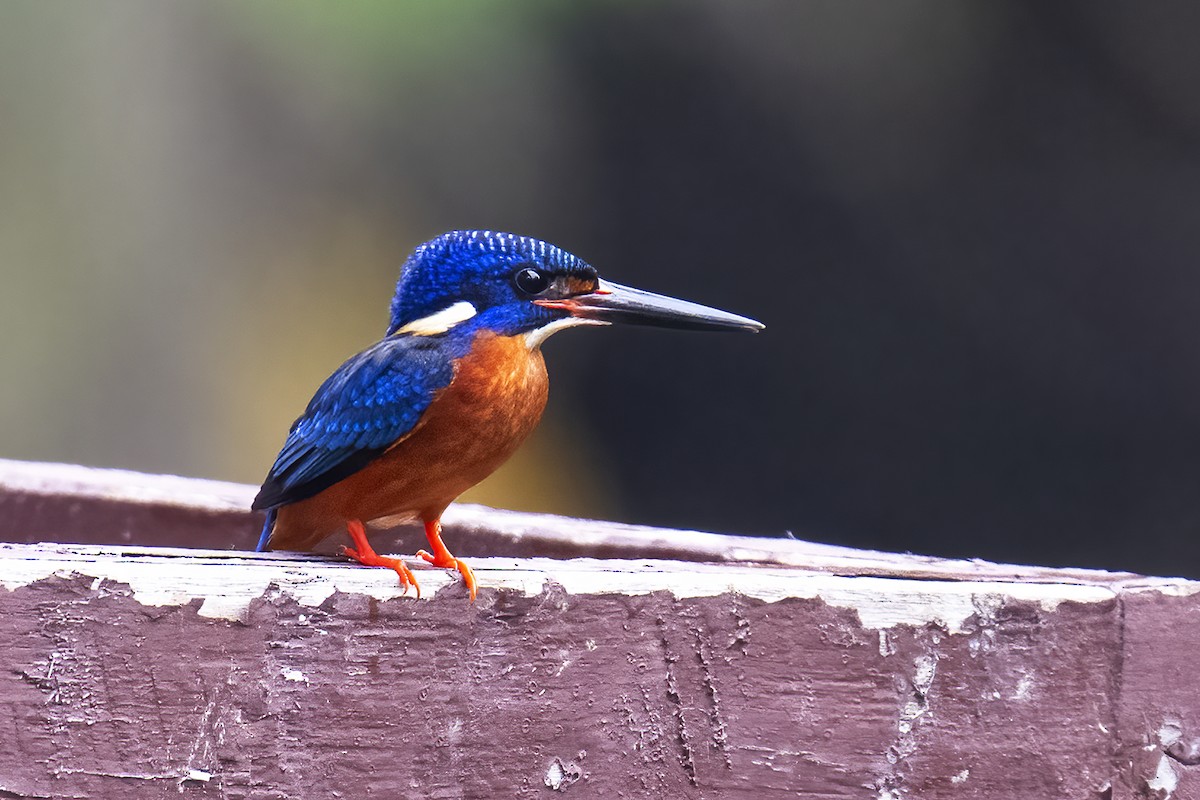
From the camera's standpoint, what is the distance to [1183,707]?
1.42 meters

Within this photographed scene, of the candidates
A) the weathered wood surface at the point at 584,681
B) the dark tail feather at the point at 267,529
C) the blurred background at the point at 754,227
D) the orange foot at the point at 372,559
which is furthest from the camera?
the blurred background at the point at 754,227

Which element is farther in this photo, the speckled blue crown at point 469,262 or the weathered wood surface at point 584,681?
the speckled blue crown at point 469,262

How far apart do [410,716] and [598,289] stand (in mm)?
733

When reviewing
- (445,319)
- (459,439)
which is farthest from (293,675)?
(445,319)

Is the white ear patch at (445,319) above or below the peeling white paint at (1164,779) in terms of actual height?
above

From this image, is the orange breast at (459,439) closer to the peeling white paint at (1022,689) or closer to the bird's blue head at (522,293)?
the bird's blue head at (522,293)

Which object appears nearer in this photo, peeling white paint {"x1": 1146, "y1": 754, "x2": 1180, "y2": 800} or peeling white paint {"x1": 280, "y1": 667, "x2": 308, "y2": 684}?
peeling white paint {"x1": 280, "y1": 667, "x2": 308, "y2": 684}

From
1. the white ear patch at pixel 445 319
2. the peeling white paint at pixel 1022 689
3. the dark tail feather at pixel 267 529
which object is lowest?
the dark tail feather at pixel 267 529

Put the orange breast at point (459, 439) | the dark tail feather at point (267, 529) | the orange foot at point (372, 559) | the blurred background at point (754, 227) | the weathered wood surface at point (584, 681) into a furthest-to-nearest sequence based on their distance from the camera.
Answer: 1. the blurred background at point (754, 227)
2. the dark tail feather at point (267, 529)
3. the orange breast at point (459, 439)
4. the orange foot at point (372, 559)
5. the weathered wood surface at point (584, 681)

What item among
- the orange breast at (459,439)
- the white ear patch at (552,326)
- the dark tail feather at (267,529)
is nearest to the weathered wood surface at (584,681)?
the orange breast at (459,439)

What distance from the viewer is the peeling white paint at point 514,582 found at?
125cm

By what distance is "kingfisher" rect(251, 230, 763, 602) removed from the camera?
1774 mm

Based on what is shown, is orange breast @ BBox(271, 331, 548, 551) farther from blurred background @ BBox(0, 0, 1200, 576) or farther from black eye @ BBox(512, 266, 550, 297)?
blurred background @ BBox(0, 0, 1200, 576)

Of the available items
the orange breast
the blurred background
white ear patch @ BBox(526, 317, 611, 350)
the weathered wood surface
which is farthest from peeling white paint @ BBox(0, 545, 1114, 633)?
the blurred background
